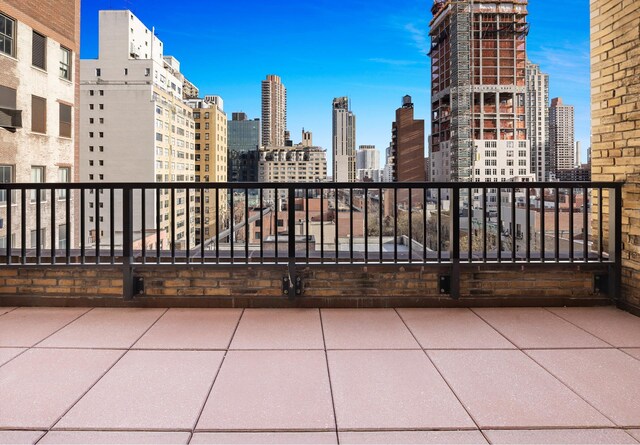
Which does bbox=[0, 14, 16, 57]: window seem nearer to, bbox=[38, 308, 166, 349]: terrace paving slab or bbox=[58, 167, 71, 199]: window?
bbox=[58, 167, 71, 199]: window

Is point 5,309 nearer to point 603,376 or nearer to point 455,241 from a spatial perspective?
point 455,241

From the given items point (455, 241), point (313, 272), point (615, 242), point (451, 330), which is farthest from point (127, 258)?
point (615, 242)

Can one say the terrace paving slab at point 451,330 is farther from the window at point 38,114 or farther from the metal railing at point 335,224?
the window at point 38,114

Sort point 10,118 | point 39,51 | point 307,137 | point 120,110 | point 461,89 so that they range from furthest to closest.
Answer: point 307,137 < point 461,89 < point 120,110 < point 39,51 < point 10,118

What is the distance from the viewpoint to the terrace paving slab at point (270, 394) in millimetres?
1522

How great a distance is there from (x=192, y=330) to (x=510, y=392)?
1.88m

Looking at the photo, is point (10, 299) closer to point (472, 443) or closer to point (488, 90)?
point (472, 443)

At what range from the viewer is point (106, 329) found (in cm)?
259

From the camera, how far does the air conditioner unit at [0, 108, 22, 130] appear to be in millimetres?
5944

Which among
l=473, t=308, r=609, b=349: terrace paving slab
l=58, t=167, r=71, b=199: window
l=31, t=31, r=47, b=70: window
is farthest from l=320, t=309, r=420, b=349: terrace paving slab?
l=58, t=167, r=71, b=199: window

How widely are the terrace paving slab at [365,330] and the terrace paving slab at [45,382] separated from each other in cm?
127

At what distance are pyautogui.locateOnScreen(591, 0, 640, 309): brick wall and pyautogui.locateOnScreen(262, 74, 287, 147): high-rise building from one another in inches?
4637

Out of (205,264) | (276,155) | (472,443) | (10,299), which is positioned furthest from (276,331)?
(276,155)

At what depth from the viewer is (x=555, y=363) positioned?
6.77 ft
